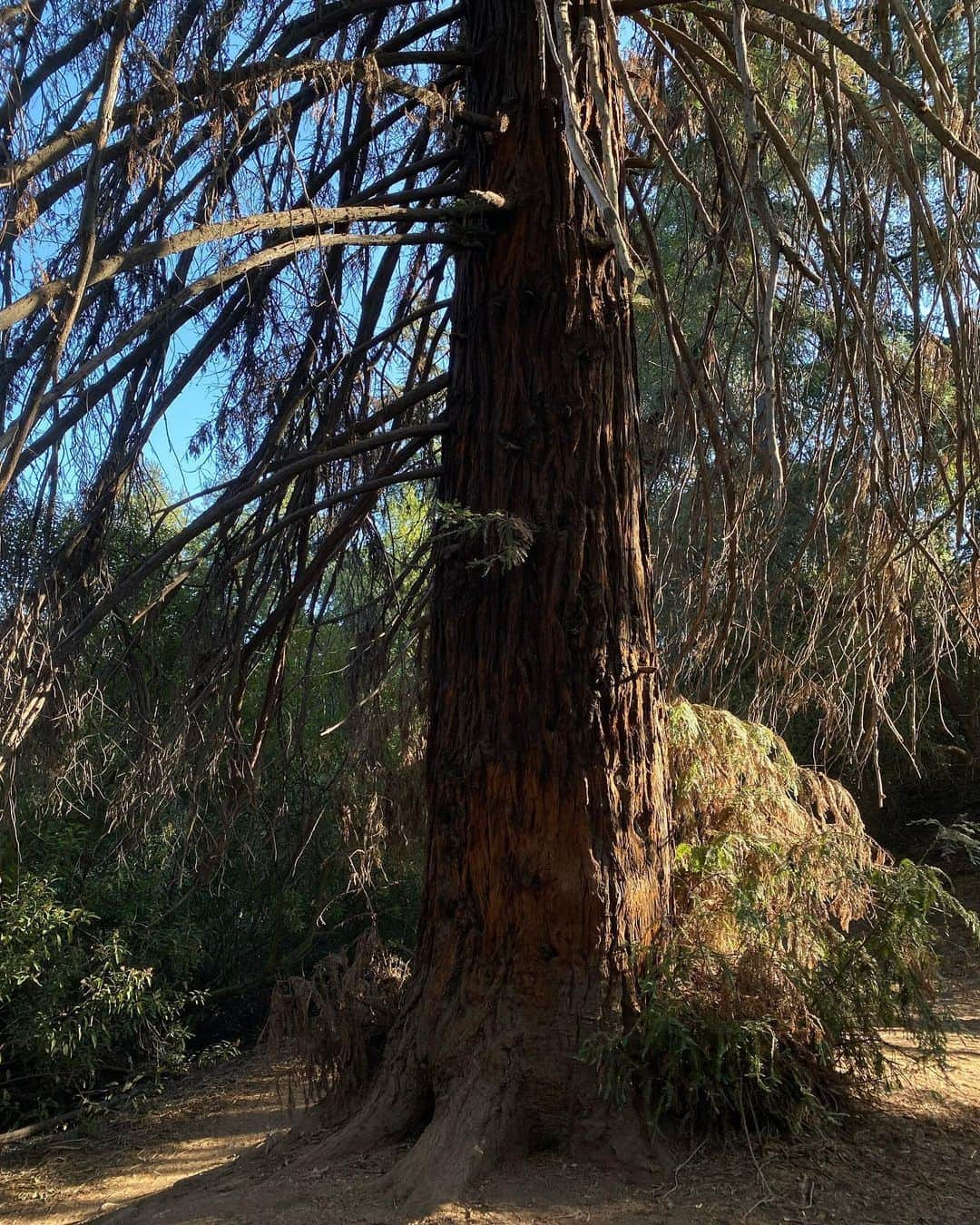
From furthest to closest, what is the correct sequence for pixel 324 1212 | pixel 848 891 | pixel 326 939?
1. pixel 326 939
2. pixel 848 891
3. pixel 324 1212

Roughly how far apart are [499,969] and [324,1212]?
94 centimetres

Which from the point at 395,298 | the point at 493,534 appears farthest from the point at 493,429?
the point at 395,298

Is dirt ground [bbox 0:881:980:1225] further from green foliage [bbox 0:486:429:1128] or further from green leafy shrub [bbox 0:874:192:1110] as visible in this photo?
green leafy shrub [bbox 0:874:192:1110]

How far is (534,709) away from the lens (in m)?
4.04

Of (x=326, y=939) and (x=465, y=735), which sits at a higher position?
(x=465, y=735)

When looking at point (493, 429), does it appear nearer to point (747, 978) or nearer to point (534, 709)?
point (534, 709)

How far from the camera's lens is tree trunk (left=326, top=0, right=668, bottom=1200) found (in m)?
3.86

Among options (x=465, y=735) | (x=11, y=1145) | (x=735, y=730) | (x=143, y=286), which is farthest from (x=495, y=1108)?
(x=11, y=1145)

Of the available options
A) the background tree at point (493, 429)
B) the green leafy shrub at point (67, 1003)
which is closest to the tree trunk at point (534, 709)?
the background tree at point (493, 429)

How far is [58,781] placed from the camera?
4340 mm

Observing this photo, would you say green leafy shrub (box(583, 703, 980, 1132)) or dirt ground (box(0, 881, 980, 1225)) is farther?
green leafy shrub (box(583, 703, 980, 1132))

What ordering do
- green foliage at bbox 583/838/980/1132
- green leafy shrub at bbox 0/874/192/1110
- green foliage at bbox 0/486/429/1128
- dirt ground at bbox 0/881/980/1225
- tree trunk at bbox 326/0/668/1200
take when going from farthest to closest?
green leafy shrub at bbox 0/874/192/1110
green foliage at bbox 0/486/429/1128
tree trunk at bbox 326/0/668/1200
green foliage at bbox 583/838/980/1132
dirt ground at bbox 0/881/980/1225

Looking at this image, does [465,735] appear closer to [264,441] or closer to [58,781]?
[58,781]

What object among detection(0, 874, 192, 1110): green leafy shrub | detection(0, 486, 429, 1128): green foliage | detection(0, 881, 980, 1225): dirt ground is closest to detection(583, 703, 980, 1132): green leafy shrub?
detection(0, 881, 980, 1225): dirt ground
